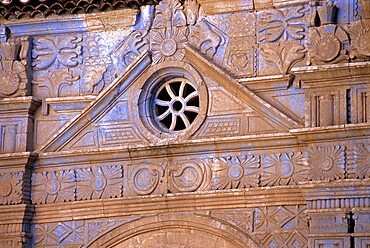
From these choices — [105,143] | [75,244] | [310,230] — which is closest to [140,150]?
[105,143]

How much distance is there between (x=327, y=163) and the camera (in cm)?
1087

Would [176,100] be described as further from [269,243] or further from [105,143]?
[269,243]

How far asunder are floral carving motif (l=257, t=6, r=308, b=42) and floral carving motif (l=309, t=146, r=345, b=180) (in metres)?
1.39

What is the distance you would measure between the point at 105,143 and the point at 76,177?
0.52m

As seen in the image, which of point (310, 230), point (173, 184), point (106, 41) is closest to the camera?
point (310, 230)

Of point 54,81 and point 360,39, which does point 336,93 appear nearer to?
point 360,39

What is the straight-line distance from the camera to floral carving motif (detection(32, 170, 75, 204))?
12070 mm

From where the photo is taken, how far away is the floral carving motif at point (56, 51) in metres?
12.5

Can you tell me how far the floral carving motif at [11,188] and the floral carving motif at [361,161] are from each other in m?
3.95

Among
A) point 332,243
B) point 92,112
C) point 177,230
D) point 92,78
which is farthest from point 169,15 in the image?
point 332,243

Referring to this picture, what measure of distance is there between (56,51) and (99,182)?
1.78 meters

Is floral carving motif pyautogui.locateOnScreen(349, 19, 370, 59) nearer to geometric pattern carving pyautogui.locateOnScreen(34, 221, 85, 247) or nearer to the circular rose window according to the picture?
the circular rose window

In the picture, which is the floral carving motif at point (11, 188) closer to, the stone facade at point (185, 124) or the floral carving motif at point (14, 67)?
the stone facade at point (185, 124)

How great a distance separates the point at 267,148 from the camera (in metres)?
11.3
